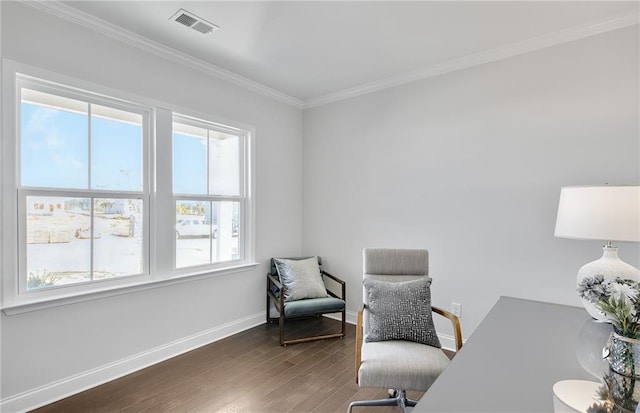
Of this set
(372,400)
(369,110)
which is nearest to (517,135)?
(369,110)

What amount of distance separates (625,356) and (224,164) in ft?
10.9

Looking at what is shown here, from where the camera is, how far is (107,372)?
248 cm

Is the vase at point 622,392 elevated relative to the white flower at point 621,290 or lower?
lower

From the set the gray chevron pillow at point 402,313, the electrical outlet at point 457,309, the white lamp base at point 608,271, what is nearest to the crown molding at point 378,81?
the white lamp base at point 608,271

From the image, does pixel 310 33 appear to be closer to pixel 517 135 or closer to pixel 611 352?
pixel 517 135

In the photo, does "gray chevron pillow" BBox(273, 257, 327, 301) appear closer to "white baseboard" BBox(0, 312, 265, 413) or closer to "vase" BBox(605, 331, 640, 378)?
"white baseboard" BBox(0, 312, 265, 413)

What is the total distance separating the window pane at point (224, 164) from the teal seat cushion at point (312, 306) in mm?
1384

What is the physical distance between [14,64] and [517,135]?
12.3 feet

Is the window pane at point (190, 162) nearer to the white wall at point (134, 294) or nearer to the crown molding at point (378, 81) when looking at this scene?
the white wall at point (134, 294)

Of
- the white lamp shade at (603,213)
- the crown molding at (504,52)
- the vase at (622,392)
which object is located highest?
the crown molding at (504,52)

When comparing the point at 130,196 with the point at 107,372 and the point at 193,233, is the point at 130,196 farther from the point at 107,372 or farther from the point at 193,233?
the point at 107,372

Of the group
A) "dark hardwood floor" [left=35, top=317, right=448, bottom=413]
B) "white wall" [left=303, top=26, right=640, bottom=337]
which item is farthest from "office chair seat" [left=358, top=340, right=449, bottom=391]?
"white wall" [left=303, top=26, right=640, bottom=337]

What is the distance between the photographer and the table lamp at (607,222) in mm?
1659

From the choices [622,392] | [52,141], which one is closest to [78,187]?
[52,141]
